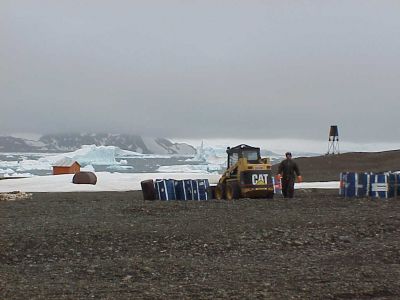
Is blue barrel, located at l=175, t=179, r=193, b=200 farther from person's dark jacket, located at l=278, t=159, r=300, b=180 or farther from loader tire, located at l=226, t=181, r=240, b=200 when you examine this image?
person's dark jacket, located at l=278, t=159, r=300, b=180

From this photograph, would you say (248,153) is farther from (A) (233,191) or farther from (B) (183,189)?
(B) (183,189)

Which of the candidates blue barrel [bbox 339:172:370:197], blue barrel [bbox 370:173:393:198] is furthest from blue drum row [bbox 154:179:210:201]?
blue barrel [bbox 370:173:393:198]

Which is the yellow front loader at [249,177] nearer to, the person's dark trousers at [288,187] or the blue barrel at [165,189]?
the person's dark trousers at [288,187]

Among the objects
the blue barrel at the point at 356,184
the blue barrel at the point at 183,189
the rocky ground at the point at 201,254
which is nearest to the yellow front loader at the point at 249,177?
the blue barrel at the point at 183,189

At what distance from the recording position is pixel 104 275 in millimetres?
7277

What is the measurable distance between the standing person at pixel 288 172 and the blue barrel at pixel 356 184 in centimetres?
153

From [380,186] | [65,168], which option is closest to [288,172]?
[380,186]

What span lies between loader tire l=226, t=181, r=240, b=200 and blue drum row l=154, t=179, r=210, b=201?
0.74 m

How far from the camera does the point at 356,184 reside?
1816cm

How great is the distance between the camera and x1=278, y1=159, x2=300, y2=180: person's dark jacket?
17828 millimetres

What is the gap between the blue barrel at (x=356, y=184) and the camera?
1805 cm

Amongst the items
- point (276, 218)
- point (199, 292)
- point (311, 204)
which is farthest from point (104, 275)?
point (311, 204)

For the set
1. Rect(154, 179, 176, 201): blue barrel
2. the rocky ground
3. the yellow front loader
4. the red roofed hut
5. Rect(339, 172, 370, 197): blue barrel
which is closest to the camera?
the rocky ground

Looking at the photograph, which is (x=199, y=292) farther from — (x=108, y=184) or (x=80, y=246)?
(x=108, y=184)
